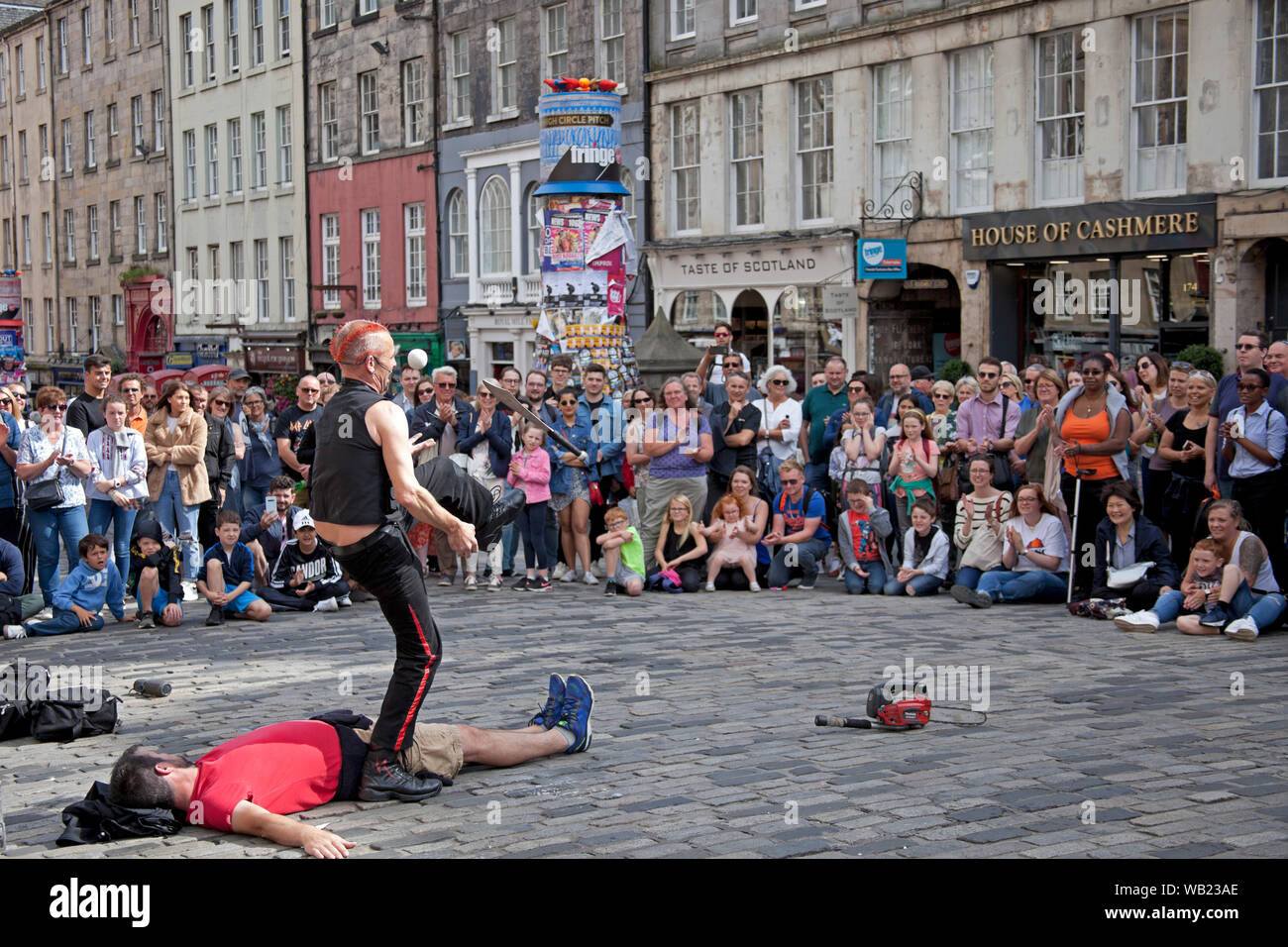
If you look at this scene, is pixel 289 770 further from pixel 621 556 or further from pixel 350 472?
pixel 621 556

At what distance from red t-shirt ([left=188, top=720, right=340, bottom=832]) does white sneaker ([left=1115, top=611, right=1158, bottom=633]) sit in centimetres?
625

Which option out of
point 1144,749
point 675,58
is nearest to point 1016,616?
point 1144,749

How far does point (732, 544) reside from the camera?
12836 millimetres

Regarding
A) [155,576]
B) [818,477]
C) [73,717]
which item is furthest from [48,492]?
[818,477]

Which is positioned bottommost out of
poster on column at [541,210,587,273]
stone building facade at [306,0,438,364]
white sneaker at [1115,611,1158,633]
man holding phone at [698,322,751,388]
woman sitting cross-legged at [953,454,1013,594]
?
white sneaker at [1115,611,1158,633]

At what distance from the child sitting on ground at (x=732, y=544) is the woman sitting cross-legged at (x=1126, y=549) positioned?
2962mm

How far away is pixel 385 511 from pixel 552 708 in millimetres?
1477

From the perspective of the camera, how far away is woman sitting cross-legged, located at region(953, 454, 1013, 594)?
1195cm

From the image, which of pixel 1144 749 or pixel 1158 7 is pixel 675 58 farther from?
pixel 1144 749

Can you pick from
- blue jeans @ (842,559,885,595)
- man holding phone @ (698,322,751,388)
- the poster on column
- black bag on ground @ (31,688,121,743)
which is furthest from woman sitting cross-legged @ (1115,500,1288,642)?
the poster on column

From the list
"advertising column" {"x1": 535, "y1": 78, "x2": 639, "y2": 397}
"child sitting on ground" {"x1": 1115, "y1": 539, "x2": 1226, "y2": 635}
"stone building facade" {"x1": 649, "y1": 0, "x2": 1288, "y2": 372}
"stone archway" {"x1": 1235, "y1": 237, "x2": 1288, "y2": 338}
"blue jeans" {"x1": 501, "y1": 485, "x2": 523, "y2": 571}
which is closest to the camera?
"child sitting on ground" {"x1": 1115, "y1": 539, "x2": 1226, "y2": 635}

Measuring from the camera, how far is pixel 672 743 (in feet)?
23.3

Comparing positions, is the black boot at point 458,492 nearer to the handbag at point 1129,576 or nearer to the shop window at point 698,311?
the handbag at point 1129,576

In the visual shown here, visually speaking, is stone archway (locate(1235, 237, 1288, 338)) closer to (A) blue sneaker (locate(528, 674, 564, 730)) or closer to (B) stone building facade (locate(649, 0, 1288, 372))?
(B) stone building facade (locate(649, 0, 1288, 372))
